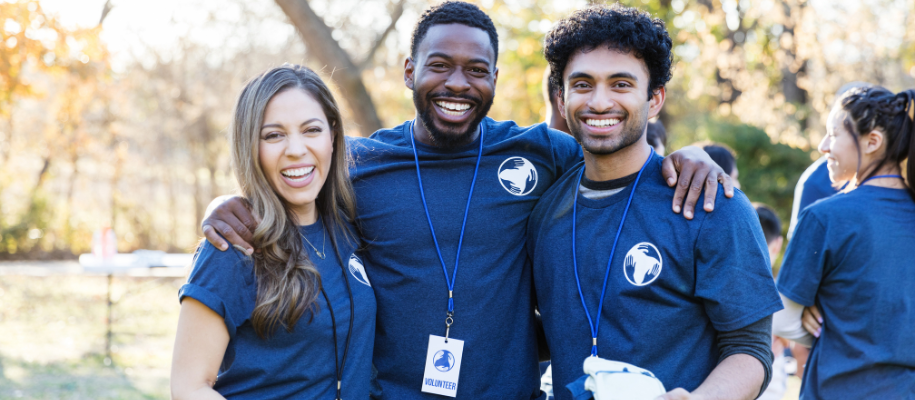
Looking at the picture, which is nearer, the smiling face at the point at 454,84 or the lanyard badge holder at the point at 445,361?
the lanyard badge holder at the point at 445,361

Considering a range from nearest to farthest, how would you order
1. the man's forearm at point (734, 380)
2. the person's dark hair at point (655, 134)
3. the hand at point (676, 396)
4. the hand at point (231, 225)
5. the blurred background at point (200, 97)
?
the hand at point (676, 396) → the man's forearm at point (734, 380) → the hand at point (231, 225) → the person's dark hair at point (655, 134) → the blurred background at point (200, 97)

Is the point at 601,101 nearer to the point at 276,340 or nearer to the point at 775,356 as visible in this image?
the point at 276,340

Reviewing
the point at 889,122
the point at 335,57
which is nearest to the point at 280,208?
the point at 889,122

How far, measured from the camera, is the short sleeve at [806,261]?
115 inches

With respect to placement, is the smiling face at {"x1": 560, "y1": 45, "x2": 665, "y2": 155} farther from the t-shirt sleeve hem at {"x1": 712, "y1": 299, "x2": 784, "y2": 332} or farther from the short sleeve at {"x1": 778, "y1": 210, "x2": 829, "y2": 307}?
the short sleeve at {"x1": 778, "y1": 210, "x2": 829, "y2": 307}

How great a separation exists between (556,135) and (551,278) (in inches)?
31.8

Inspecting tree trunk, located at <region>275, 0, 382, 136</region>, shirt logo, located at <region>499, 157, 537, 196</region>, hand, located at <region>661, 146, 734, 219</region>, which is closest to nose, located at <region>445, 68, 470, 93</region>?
shirt logo, located at <region>499, 157, 537, 196</region>

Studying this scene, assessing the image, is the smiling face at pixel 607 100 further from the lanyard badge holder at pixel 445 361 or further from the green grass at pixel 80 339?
the green grass at pixel 80 339

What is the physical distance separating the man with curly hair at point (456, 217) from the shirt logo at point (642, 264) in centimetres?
34

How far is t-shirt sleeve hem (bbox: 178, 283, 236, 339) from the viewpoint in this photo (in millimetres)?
2143

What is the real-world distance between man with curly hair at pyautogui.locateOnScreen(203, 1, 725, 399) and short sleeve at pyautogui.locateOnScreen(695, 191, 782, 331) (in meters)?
0.33

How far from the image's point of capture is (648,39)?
2457 millimetres

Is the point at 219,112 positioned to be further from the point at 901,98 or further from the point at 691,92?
the point at 901,98

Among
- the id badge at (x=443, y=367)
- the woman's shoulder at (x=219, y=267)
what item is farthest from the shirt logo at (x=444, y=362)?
the woman's shoulder at (x=219, y=267)
